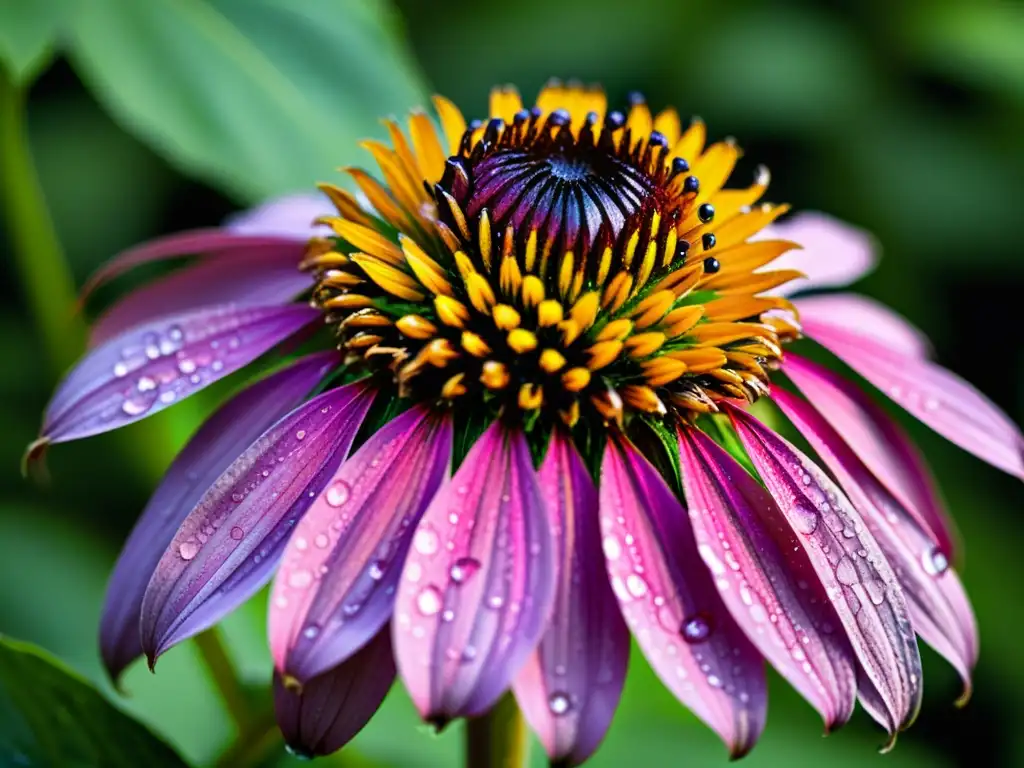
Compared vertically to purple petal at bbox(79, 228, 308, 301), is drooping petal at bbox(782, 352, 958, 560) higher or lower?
higher

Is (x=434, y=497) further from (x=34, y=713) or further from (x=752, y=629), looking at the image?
(x=34, y=713)

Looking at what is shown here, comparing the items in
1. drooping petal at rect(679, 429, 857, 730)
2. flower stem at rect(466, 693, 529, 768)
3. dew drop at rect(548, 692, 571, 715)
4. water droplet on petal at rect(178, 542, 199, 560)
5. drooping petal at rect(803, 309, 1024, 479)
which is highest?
drooping petal at rect(803, 309, 1024, 479)

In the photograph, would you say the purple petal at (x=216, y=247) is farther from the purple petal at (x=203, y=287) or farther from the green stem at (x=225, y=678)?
the green stem at (x=225, y=678)

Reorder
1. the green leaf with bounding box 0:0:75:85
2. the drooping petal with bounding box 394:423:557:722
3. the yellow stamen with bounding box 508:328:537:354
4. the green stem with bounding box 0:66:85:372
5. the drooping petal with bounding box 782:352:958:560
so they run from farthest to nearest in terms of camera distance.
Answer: the green stem with bounding box 0:66:85:372 → the green leaf with bounding box 0:0:75:85 → the drooping petal with bounding box 782:352:958:560 → the yellow stamen with bounding box 508:328:537:354 → the drooping petal with bounding box 394:423:557:722

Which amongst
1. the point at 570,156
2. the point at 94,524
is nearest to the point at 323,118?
the point at 570,156

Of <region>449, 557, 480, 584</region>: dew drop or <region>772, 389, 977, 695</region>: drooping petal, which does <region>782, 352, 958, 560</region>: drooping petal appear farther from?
<region>449, 557, 480, 584</region>: dew drop

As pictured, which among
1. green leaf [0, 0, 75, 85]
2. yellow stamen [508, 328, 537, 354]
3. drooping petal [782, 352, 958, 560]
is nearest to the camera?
yellow stamen [508, 328, 537, 354]

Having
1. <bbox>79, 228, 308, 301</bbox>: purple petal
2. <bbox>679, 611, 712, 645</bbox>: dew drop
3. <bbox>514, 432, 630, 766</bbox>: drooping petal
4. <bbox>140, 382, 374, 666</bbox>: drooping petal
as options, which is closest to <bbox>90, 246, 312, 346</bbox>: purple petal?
<bbox>79, 228, 308, 301</bbox>: purple petal
